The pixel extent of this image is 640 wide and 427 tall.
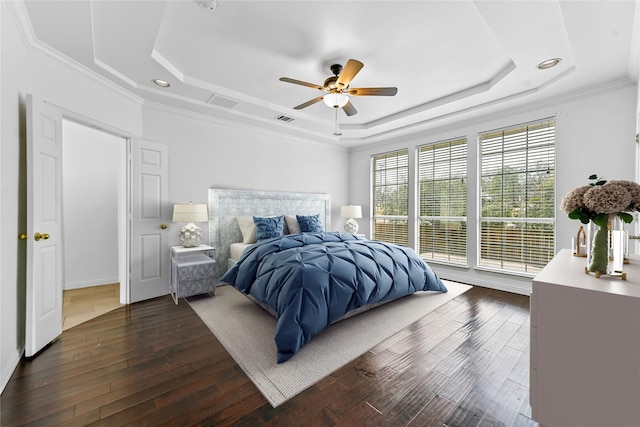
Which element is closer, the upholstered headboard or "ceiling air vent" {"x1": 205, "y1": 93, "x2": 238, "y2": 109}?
"ceiling air vent" {"x1": 205, "y1": 93, "x2": 238, "y2": 109}

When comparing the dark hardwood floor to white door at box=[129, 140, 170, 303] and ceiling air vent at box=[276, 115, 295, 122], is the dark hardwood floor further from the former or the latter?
ceiling air vent at box=[276, 115, 295, 122]

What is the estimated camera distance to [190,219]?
350cm

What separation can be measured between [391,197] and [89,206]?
521 centimetres

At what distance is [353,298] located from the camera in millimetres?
2643

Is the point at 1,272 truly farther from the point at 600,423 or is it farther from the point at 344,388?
the point at 600,423

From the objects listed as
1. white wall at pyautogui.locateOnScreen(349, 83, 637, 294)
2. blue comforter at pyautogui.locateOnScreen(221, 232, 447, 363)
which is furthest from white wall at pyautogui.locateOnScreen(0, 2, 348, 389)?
white wall at pyautogui.locateOnScreen(349, 83, 637, 294)

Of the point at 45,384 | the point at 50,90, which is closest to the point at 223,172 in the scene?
the point at 50,90

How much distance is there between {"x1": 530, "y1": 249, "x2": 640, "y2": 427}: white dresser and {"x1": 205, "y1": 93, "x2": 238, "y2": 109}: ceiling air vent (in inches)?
145

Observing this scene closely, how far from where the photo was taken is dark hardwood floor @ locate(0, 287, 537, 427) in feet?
5.02

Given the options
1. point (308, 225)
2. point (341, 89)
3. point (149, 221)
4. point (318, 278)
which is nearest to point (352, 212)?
point (308, 225)

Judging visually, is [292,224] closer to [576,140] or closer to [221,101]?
[221,101]

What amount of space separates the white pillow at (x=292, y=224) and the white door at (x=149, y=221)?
1.82 meters

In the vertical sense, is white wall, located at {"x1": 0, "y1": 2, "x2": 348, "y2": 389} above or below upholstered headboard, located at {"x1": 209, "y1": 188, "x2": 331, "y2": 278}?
above

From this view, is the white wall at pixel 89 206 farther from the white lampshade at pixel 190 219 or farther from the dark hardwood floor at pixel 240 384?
the dark hardwood floor at pixel 240 384
